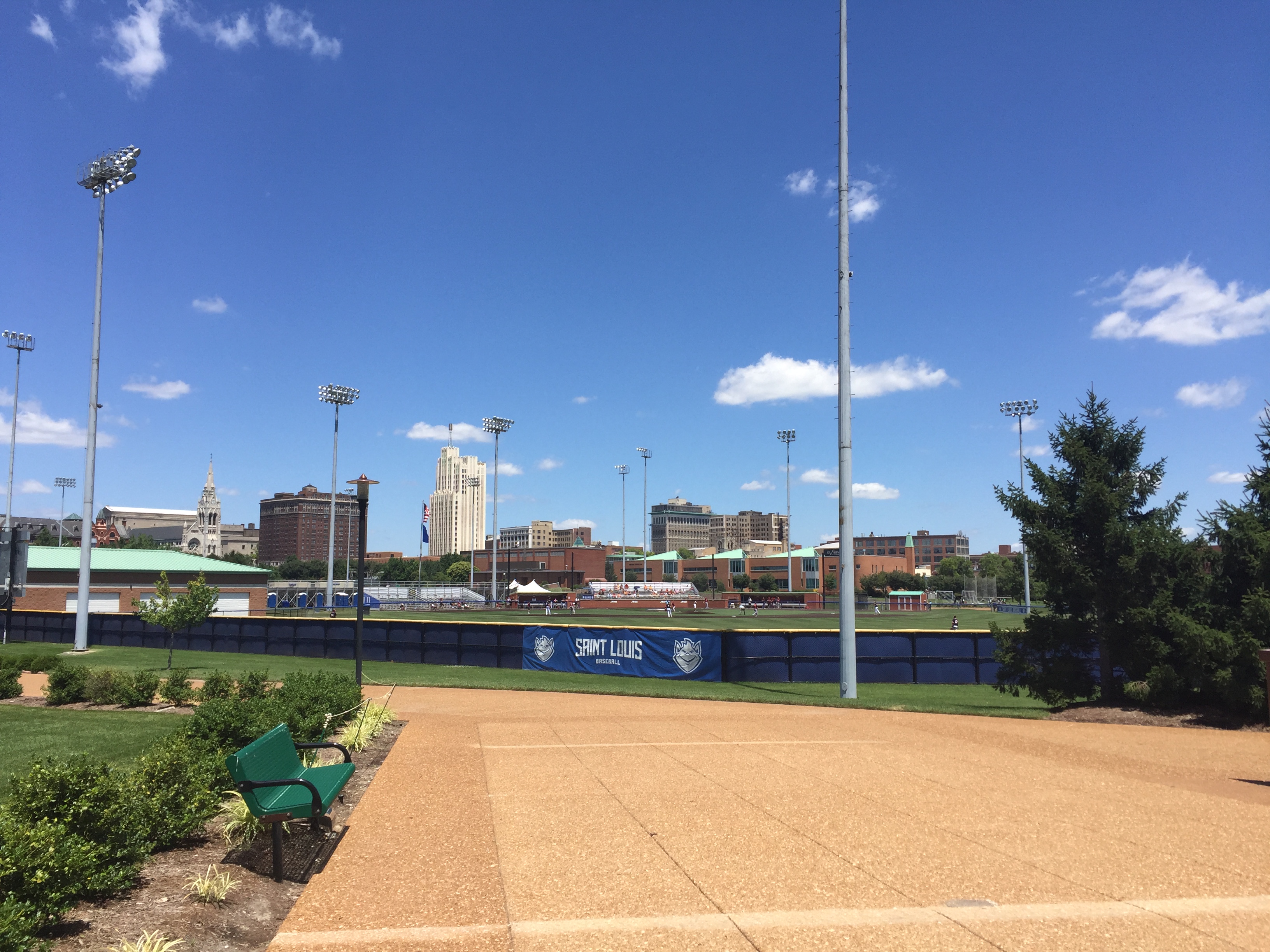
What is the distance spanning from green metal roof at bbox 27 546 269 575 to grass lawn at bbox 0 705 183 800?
4048 centimetres

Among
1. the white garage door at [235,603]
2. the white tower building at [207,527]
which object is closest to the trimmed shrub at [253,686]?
the white garage door at [235,603]

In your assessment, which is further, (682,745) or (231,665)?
(231,665)

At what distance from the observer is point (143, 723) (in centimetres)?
1433

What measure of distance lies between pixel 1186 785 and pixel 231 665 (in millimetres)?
27109

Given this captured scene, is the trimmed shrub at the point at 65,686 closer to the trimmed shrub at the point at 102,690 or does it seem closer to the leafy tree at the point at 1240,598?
the trimmed shrub at the point at 102,690

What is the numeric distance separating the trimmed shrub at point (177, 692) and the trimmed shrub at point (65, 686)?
148cm

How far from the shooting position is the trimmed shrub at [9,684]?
17.8 meters

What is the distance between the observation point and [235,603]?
5828cm

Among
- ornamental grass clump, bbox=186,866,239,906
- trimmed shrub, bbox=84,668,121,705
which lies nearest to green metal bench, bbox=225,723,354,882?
ornamental grass clump, bbox=186,866,239,906

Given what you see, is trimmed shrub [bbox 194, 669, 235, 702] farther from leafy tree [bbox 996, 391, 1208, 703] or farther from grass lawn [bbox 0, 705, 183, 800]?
leafy tree [bbox 996, 391, 1208, 703]

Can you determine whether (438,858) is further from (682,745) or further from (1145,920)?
(682,745)

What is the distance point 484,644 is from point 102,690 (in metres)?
13.5

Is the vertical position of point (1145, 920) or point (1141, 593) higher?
point (1141, 593)

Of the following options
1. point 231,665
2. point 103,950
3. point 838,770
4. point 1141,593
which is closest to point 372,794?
point 103,950
